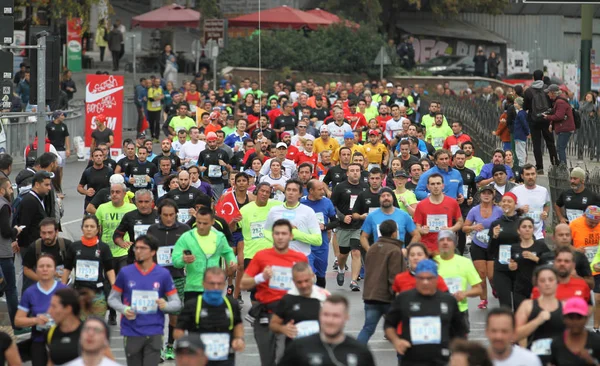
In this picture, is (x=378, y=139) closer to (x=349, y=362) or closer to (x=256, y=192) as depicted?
(x=256, y=192)

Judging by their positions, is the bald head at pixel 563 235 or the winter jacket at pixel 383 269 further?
the bald head at pixel 563 235

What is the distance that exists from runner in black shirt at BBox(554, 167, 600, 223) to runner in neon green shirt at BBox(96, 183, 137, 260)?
5179mm

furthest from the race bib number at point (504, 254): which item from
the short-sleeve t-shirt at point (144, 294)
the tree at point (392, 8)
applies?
the tree at point (392, 8)

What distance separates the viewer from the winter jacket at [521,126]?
24.2 metres

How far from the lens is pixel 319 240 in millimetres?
14000

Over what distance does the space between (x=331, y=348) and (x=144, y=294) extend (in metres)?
3.03

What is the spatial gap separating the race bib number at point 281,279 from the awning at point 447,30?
4661 cm

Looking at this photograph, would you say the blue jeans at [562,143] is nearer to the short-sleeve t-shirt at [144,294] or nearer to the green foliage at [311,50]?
the short-sleeve t-shirt at [144,294]

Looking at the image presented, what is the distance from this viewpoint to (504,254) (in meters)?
14.6

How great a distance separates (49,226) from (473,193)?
25.2 feet

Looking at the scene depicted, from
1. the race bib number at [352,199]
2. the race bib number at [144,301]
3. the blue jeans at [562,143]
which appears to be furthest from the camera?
the blue jeans at [562,143]

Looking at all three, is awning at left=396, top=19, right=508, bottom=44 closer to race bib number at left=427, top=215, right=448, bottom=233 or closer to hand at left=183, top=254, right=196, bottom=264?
race bib number at left=427, top=215, right=448, bottom=233

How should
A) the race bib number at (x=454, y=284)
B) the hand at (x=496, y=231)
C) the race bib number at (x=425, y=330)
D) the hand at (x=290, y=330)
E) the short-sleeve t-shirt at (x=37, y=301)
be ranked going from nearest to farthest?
the race bib number at (x=425, y=330) → the hand at (x=290, y=330) → the short-sleeve t-shirt at (x=37, y=301) → the race bib number at (x=454, y=284) → the hand at (x=496, y=231)

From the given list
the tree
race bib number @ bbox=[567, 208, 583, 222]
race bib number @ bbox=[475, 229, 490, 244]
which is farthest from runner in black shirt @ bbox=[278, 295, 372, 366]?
the tree
